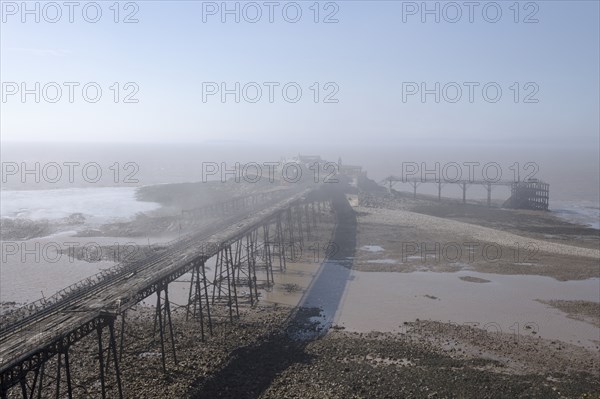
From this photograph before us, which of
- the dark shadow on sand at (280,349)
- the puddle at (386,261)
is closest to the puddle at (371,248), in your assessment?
the puddle at (386,261)

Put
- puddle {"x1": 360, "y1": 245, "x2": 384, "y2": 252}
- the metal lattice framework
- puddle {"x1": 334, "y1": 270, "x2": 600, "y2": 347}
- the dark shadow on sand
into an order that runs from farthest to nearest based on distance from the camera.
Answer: puddle {"x1": 360, "y1": 245, "x2": 384, "y2": 252}, puddle {"x1": 334, "y1": 270, "x2": 600, "y2": 347}, the dark shadow on sand, the metal lattice framework

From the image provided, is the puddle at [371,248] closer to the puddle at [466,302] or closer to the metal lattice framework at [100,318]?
the puddle at [466,302]

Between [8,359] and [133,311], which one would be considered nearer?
[8,359]

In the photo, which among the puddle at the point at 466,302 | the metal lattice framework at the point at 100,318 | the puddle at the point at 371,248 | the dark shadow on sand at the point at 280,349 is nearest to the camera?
the metal lattice framework at the point at 100,318

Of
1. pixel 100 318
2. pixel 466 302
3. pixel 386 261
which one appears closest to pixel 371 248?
pixel 386 261

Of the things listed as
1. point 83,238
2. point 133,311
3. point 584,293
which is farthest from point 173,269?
point 83,238

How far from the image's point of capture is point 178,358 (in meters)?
22.1

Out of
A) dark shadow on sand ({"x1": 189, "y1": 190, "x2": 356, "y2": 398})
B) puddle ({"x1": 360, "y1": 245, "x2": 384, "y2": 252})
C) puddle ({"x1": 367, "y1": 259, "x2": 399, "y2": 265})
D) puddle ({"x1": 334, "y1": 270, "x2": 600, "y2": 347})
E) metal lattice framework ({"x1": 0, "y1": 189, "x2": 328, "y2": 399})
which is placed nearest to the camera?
metal lattice framework ({"x1": 0, "y1": 189, "x2": 328, "y2": 399})

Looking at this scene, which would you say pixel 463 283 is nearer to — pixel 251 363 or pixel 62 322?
pixel 251 363

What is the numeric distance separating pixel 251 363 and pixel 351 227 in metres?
36.4

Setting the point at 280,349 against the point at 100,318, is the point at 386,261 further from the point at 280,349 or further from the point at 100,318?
the point at 100,318

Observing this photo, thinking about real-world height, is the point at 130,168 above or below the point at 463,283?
above

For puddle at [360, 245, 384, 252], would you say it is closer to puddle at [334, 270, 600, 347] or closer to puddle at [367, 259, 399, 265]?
puddle at [367, 259, 399, 265]

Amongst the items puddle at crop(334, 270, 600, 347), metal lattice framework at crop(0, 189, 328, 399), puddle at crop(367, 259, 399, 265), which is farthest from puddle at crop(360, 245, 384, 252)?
metal lattice framework at crop(0, 189, 328, 399)
